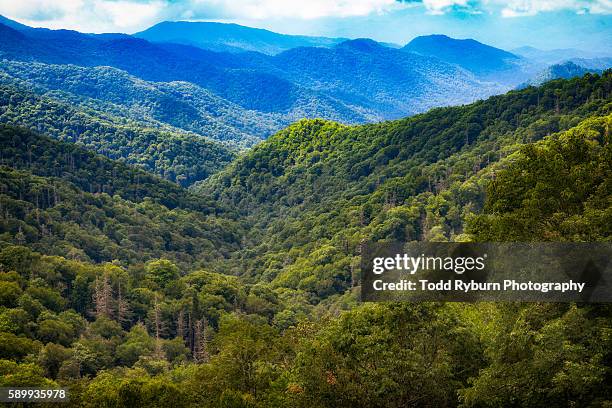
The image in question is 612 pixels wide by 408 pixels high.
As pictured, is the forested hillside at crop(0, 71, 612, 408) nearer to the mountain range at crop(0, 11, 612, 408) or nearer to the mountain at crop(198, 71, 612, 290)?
the mountain range at crop(0, 11, 612, 408)

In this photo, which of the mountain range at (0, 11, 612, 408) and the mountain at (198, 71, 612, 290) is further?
the mountain at (198, 71, 612, 290)

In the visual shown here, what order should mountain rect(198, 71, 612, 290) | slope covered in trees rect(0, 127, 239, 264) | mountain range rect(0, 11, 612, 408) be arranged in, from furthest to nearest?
slope covered in trees rect(0, 127, 239, 264) → mountain rect(198, 71, 612, 290) → mountain range rect(0, 11, 612, 408)

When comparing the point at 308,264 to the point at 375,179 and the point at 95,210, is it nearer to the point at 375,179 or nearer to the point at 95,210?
the point at 375,179

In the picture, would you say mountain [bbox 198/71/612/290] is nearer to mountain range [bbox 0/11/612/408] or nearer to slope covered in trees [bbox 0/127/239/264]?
mountain range [bbox 0/11/612/408]

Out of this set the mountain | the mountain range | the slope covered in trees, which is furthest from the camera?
the slope covered in trees

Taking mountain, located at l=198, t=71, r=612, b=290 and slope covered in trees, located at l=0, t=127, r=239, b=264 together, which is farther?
slope covered in trees, located at l=0, t=127, r=239, b=264

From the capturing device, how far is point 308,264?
107 metres

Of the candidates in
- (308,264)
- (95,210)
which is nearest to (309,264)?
(308,264)

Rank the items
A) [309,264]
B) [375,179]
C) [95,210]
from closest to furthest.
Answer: [309,264] → [95,210] → [375,179]

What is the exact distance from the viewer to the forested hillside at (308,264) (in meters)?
23.4

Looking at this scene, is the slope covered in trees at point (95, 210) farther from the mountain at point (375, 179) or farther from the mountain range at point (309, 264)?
the mountain at point (375, 179)

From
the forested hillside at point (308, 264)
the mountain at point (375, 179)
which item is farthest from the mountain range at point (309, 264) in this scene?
the mountain at point (375, 179)

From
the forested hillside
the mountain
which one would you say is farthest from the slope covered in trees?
the mountain

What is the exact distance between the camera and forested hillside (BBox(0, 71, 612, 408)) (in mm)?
23359
